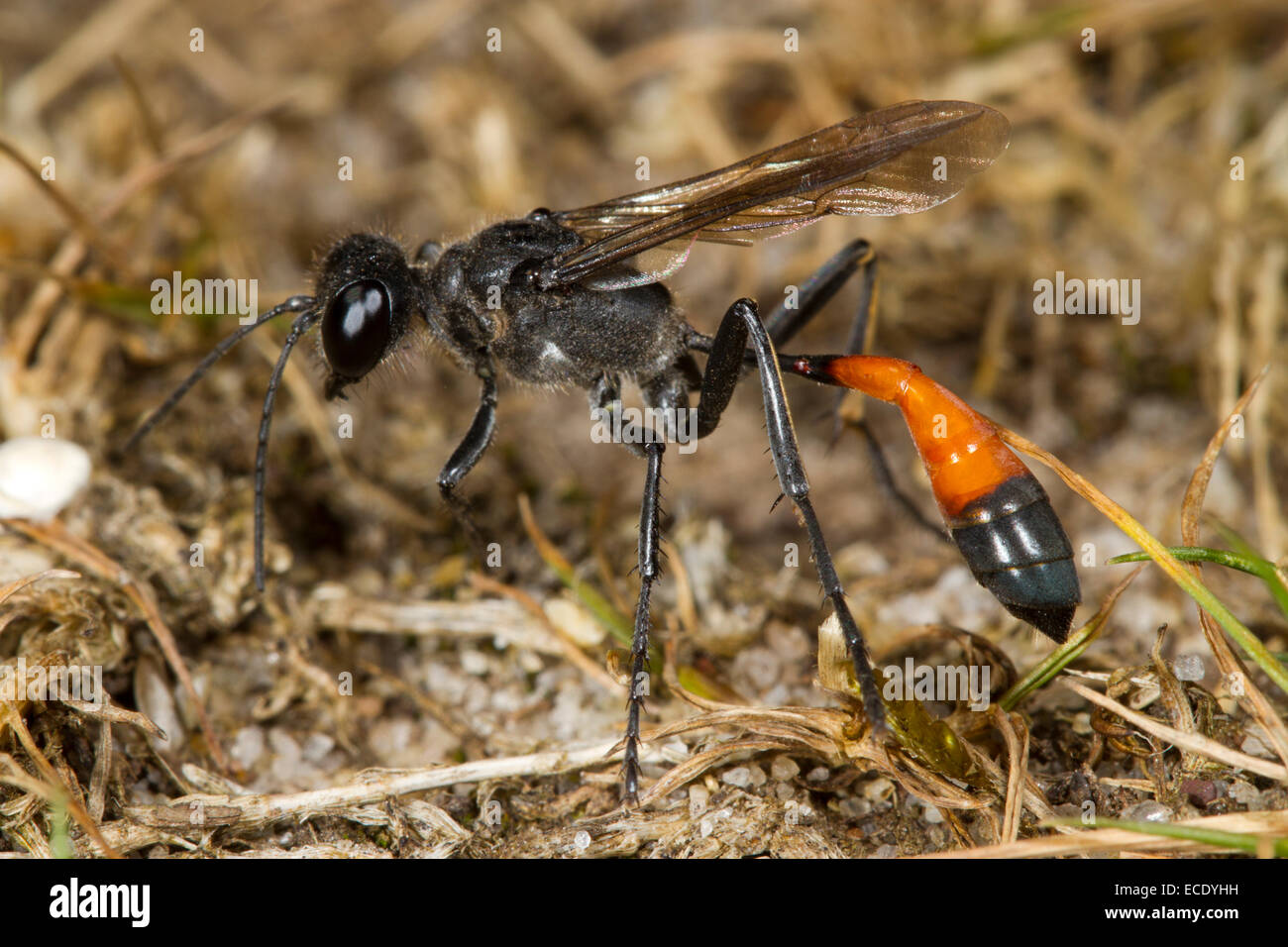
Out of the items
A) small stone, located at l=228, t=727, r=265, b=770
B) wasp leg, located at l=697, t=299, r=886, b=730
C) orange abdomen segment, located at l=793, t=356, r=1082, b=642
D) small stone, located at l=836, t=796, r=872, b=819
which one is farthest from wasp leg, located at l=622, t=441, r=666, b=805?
small stone, located at l=228, t=727, r=265, b=770

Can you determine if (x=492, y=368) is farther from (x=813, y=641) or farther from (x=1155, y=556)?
(x=1155, y=556)

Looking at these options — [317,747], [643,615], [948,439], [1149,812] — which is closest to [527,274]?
[643,615]

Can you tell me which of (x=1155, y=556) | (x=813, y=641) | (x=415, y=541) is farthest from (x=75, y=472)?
(x=1155, y=556)

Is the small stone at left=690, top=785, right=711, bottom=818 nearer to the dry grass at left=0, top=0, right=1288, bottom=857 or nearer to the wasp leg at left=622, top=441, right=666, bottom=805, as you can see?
the dry grass at left=0, top=0, right=1288, bottom=857

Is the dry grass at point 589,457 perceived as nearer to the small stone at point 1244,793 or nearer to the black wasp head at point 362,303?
the small stone at point 1244,793

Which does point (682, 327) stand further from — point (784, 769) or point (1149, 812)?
point (1149, 812)

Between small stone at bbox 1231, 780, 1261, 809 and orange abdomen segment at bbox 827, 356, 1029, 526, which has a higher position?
orange abdomen segment at bbox 827, 356, 1029, 526
